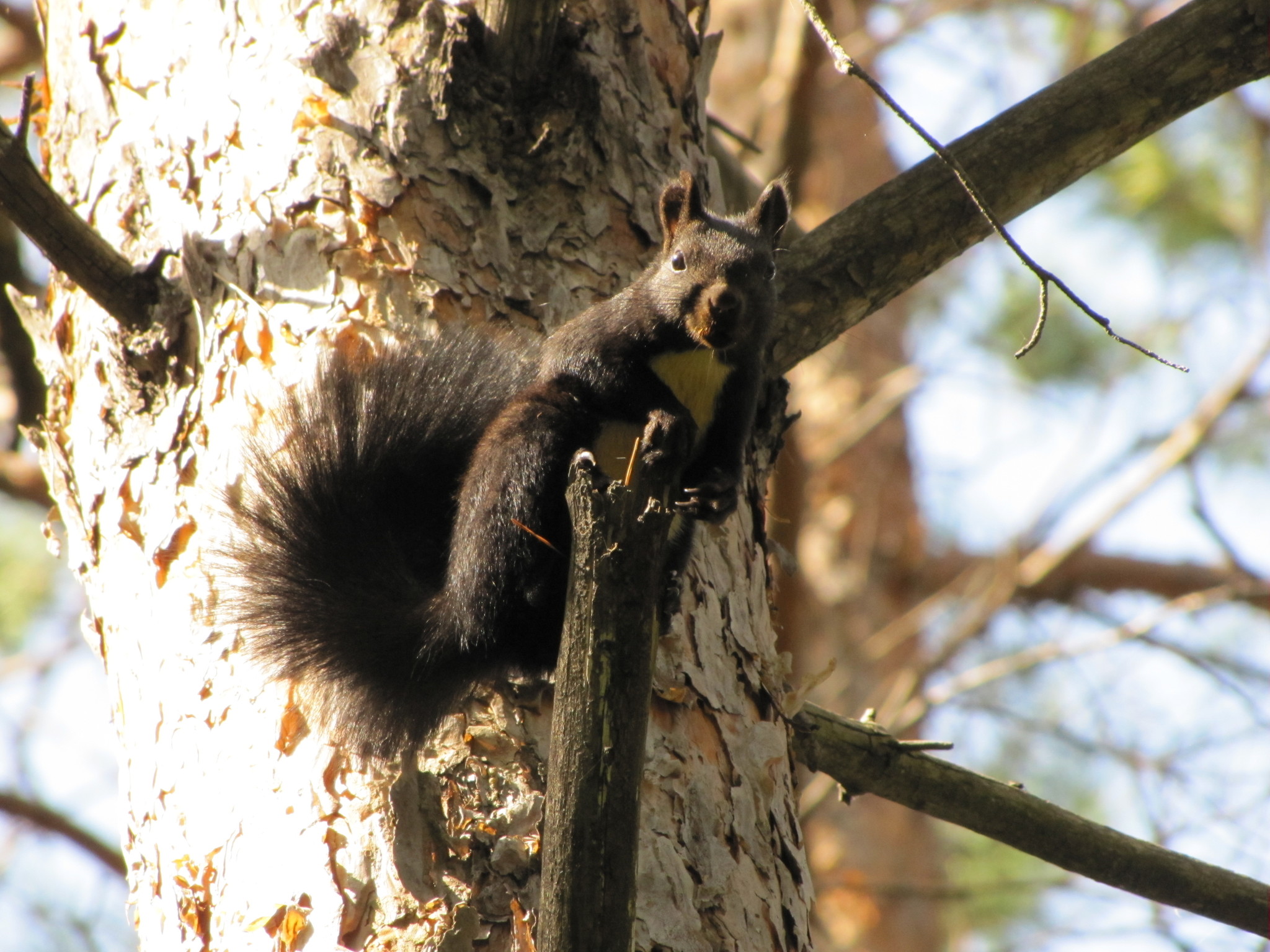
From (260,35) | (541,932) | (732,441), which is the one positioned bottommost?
(541,932)

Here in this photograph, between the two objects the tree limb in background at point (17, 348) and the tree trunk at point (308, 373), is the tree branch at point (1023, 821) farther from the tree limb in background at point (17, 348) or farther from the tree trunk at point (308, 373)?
the tree limb in background at point (17, 348)

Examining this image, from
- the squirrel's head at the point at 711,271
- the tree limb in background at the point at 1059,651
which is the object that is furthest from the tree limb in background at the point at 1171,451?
the squirrel's head at the point at 711,271

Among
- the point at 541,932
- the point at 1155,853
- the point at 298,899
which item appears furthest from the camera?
the point at 1155,853

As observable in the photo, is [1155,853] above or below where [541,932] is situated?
above

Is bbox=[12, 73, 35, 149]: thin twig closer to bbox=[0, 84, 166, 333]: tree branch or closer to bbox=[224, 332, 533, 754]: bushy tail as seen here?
bbox=[0, 84, 166, 333]: tree branch

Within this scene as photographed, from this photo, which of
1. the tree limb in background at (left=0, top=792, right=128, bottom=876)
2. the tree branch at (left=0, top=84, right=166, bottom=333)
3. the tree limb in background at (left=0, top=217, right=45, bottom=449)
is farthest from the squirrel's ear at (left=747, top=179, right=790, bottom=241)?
the tree limb in background at (left=0, top=792, right=128, bottom=876)

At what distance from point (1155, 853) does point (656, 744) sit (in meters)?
0.85

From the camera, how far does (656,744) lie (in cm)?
152

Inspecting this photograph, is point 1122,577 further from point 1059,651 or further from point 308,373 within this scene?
point 308,373

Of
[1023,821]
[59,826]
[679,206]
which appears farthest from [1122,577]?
[59,826]

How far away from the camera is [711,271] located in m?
1.78

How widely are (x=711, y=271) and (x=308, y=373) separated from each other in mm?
591

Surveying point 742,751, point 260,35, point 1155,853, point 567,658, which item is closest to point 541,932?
point 567,658

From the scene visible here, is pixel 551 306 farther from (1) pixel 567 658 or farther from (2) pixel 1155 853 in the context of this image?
(2) pixel 1155 853
